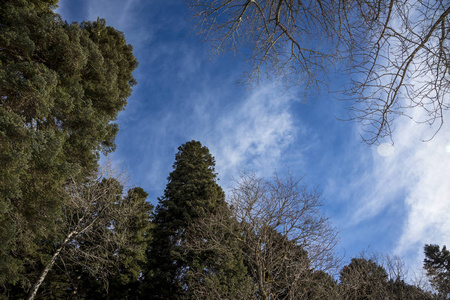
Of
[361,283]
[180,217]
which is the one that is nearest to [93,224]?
[180,217]

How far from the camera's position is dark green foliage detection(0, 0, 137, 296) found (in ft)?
16.9

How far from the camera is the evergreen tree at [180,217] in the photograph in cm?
1297

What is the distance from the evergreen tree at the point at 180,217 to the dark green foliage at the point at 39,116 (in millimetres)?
6256

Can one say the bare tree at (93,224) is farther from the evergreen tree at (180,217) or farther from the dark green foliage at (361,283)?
the dark green foliage at (361,283)

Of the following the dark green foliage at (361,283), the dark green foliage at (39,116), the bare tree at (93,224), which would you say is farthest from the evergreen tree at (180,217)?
the dark green foliage at (39,116)

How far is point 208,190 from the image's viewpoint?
591 inches

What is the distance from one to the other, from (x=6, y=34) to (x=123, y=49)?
4.87 m

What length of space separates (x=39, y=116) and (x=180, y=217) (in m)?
10.4

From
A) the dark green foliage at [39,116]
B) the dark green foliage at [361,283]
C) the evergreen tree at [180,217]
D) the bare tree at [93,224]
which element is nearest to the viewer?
the dark green foliage at [39,116]

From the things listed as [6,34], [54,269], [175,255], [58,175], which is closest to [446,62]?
[58,175]

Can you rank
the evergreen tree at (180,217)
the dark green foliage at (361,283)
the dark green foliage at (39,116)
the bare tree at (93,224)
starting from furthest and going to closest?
1. the evergreen tree at (180,217)
2. the bare tree at (93,224)
3. the dark green foliage at (361,283)
4. the dark green foliage at (39,116)

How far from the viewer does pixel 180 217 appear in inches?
596

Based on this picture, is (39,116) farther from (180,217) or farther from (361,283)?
(361,283)

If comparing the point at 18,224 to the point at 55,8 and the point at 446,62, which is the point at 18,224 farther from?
the point at 446,62
